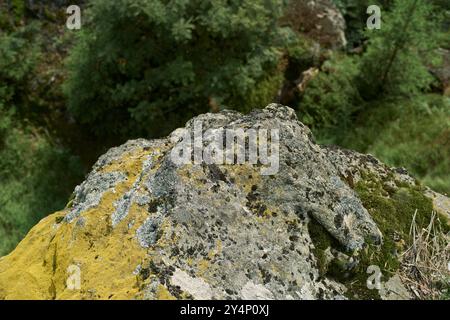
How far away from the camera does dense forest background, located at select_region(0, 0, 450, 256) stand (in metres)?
7.90

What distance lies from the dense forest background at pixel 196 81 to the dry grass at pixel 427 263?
3736mm

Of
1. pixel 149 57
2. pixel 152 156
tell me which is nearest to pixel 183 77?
pixel 149 57

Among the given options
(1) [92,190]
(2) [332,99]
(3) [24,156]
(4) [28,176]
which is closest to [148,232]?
(1) [92,190]

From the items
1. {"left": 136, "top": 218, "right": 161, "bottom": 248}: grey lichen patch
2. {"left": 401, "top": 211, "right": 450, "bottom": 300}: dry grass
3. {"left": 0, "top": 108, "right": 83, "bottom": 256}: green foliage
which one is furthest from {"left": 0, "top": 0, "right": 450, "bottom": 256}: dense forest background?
{"left": 136, "top": 218, "right": 161, "bottom": 248}: grey lichen patch

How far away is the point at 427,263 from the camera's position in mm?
3574

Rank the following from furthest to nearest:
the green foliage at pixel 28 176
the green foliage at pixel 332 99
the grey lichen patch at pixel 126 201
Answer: the green foliage at pixel 332 99 < the green foliage at pixel 28 176 < the grey lichen patch at pixel 126 201

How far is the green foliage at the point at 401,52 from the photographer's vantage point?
26.1 ft

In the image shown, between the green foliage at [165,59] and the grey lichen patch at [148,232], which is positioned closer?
the grey lichen patch at [148,232]

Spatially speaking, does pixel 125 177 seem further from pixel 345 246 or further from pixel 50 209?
pixel 50 209

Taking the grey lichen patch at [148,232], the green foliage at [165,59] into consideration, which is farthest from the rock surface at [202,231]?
the green foliage at [165,59]

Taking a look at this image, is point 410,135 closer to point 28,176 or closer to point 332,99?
point 332,99

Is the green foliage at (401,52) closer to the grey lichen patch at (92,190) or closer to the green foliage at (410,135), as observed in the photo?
the green foliage at (410,135)

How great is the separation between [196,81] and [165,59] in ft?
1.90

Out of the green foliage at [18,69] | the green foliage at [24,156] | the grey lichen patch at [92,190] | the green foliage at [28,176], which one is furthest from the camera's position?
the green foliage at [18,69]
